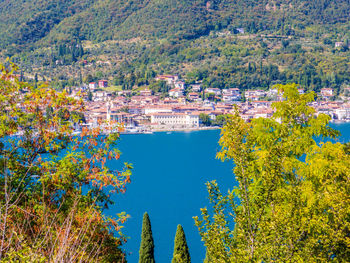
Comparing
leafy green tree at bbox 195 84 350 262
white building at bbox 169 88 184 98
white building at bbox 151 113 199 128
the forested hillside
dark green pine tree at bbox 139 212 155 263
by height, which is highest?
the forested hillside

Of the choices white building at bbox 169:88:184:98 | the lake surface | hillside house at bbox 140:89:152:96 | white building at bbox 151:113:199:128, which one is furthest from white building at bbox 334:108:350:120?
hillside house at bbox 140:89:152:96

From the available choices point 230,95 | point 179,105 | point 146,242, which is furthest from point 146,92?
point 146,242

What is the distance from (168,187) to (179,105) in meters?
37.6

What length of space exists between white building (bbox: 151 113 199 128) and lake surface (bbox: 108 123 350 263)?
11.1m

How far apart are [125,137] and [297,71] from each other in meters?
37.0

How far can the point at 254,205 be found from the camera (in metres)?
3.18

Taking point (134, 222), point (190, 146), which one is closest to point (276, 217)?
point (134, 222)

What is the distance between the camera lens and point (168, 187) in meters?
22.4

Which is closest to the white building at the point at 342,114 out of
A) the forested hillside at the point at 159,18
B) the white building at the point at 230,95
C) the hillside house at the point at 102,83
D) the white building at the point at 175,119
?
the white building at the point at 230,95

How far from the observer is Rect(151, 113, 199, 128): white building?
53.6 metres

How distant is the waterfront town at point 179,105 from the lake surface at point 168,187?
1118 cm

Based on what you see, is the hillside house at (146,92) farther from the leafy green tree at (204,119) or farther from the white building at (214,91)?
the leafy green tree at (204,119)

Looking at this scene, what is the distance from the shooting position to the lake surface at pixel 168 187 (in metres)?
13.9

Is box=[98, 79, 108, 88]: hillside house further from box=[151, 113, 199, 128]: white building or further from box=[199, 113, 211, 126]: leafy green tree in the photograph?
box=[199, 113, 211, 126]: leafy green tree
